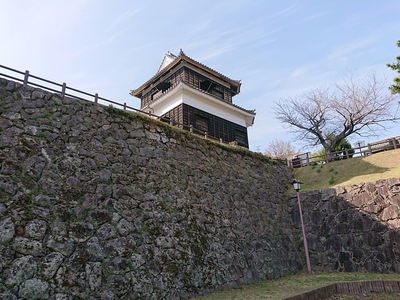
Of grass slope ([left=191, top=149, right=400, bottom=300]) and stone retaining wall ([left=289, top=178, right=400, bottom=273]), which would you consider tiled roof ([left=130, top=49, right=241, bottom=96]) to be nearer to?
grass slope ([left=191, top=149, right=400, bottom=300])

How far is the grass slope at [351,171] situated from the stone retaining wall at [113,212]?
378 cm

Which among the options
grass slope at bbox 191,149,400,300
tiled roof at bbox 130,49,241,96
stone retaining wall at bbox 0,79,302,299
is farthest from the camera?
tiled roof at bbox 130,49,241,96

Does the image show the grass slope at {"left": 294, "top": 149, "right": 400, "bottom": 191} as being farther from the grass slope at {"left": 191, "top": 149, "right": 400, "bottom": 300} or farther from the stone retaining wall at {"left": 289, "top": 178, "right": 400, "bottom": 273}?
the stone retaining wall at {"left": 289, "top": 178, "right": 400, "bottom": 273}

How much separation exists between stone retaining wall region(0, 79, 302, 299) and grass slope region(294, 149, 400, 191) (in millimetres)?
3784

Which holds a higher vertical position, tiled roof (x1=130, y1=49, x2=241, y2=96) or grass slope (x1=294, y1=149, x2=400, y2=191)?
tiled roof (x1=130, y1=49, x2=241, y2=96)

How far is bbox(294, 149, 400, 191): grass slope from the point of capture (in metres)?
10.7

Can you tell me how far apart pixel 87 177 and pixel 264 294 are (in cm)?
476

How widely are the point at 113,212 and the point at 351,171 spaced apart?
9.98m

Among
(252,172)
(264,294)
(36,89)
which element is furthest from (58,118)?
(252,172)

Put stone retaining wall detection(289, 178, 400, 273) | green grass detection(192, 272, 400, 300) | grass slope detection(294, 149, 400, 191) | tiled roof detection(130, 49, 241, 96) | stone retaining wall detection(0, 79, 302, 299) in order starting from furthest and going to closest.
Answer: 1. tiled roof detection(130, 49, 241, 96)
2. grass slope detection(294, 149, 400, 191)
3. stone retaining wall detection(289, 178, 400, 273)
4. green grass detection(192, 272, 400, 300)
5. stone retaining wall detection(0, 79, 302, 299)

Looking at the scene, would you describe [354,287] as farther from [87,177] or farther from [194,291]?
[87,177]

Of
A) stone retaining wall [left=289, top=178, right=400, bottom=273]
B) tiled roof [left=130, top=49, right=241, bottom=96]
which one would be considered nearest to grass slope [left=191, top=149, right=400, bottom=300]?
stone retaining wall [left=289, top=178, right=400, bottom=273]

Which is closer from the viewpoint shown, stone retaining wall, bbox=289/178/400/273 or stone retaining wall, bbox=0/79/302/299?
stone retaining wall, bbox=0/79/302/299

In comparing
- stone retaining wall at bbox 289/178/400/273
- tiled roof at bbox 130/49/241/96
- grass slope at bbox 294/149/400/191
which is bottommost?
stone retaining wall at bbox 289/178/400/273
